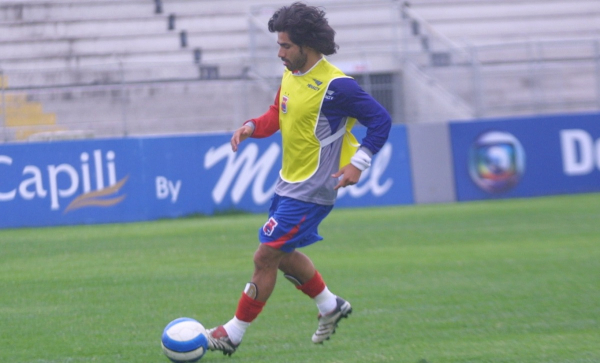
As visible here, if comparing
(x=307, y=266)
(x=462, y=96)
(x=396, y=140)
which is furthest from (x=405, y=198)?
(x=307, y=266)

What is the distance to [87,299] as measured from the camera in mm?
7785

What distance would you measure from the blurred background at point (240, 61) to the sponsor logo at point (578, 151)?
195 cm

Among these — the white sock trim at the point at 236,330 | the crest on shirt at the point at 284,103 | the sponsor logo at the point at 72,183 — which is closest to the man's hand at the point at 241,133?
the crest on shirt at the point at 284,103

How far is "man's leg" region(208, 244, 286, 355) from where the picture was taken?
557 centimetres

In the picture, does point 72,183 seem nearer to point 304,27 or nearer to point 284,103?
point 284,103

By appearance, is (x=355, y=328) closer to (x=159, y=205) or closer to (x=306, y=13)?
(x=306, y=13)

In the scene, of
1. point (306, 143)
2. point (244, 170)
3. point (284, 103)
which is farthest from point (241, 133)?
point (244, 170)

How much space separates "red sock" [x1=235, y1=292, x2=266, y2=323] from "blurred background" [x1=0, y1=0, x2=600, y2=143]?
10.7 metres

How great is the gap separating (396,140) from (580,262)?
7.41m

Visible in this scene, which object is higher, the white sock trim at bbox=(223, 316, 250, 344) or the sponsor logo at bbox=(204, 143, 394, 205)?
the white sock trim at bbox=(223, 316, 250, 344)

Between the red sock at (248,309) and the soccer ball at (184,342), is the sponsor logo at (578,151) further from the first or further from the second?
the soccer ball at (184,342)

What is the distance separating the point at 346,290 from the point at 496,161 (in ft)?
31.1

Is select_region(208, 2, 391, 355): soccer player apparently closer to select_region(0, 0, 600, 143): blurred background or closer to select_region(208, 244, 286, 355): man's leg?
select_region(208, 244, 286, 355): man's leg

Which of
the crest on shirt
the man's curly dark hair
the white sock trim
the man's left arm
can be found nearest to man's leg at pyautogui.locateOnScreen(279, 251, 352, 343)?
the white sock trim
